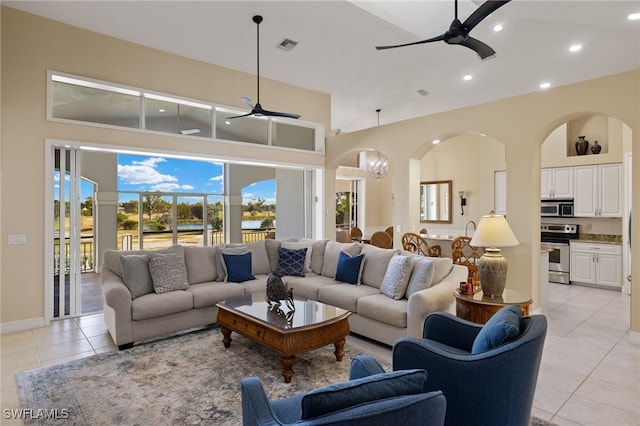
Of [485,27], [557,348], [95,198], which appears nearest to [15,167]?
[95,198]

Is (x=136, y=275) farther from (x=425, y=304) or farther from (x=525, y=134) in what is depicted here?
(x=525, y=134)

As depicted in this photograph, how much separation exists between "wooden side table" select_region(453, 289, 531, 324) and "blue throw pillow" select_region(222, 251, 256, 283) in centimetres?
273

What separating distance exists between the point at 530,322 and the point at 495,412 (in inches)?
22.3

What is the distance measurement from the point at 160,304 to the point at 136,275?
1.65ft

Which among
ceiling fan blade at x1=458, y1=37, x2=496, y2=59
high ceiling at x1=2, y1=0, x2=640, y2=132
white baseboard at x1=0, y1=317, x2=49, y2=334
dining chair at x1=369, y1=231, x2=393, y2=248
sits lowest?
white baseboard at x1=0, y1=317, x2=49, y2=334

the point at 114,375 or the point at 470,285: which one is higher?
the point at 470,285

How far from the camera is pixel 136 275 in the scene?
4.11 meters

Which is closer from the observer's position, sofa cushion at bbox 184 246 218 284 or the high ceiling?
the high ceiling

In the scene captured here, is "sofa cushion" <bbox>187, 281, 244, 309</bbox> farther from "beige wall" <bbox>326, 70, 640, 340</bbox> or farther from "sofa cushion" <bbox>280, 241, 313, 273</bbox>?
"beige wall" <bbox>326, 70, 640, 340</bbox>

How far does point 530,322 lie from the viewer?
210cm

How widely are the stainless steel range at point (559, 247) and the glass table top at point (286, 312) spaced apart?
552cm

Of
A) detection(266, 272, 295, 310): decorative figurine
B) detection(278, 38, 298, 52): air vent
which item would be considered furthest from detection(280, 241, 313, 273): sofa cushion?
detection(278, 38, 298, 52): air vent

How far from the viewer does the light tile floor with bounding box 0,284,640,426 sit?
8.91 ft

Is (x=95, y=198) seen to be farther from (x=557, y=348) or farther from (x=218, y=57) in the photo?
(x=557, y=348)
